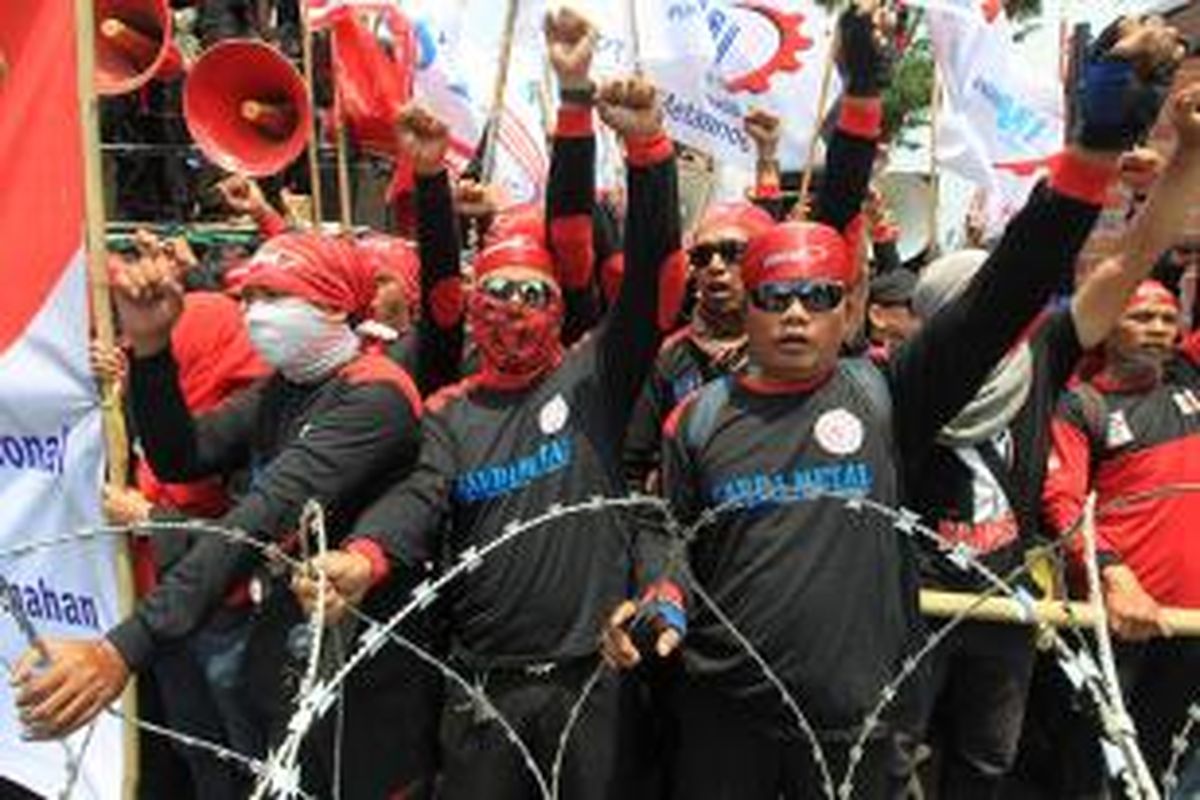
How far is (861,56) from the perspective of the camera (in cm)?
390

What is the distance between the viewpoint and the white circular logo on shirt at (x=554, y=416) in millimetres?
3875

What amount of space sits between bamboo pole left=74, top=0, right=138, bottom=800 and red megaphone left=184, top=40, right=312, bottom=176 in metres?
6.43

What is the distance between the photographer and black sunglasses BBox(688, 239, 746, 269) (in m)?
4.52

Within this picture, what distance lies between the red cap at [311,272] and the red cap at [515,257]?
13.2 inches

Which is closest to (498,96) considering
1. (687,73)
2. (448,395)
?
(687,73)

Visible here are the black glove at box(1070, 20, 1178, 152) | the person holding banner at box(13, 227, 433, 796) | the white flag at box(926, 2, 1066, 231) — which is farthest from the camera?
the white flag at box(926, 2, 1066, 231)

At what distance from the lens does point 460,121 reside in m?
8.02

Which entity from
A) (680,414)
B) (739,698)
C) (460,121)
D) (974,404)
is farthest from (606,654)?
(460,121)

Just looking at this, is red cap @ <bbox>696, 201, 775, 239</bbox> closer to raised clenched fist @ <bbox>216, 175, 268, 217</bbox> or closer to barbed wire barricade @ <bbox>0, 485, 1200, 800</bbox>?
barbed wire barricade @ <bbox>0, 485, 1200, 800</bbox>

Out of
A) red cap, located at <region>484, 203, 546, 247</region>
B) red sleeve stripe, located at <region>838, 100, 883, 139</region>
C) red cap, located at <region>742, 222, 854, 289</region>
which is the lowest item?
red cap, located at <region>484, 203, 546, 247</region>

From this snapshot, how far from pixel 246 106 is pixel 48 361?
22.7ft

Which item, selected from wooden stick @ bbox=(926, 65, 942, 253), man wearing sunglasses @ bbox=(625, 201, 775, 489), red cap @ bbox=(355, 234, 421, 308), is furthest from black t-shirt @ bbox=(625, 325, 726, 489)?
wooden stick @ bbox=(926, 65, 942, 253)

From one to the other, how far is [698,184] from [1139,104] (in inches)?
222

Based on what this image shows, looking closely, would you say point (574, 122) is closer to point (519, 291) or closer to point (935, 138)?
point (519, 291)
